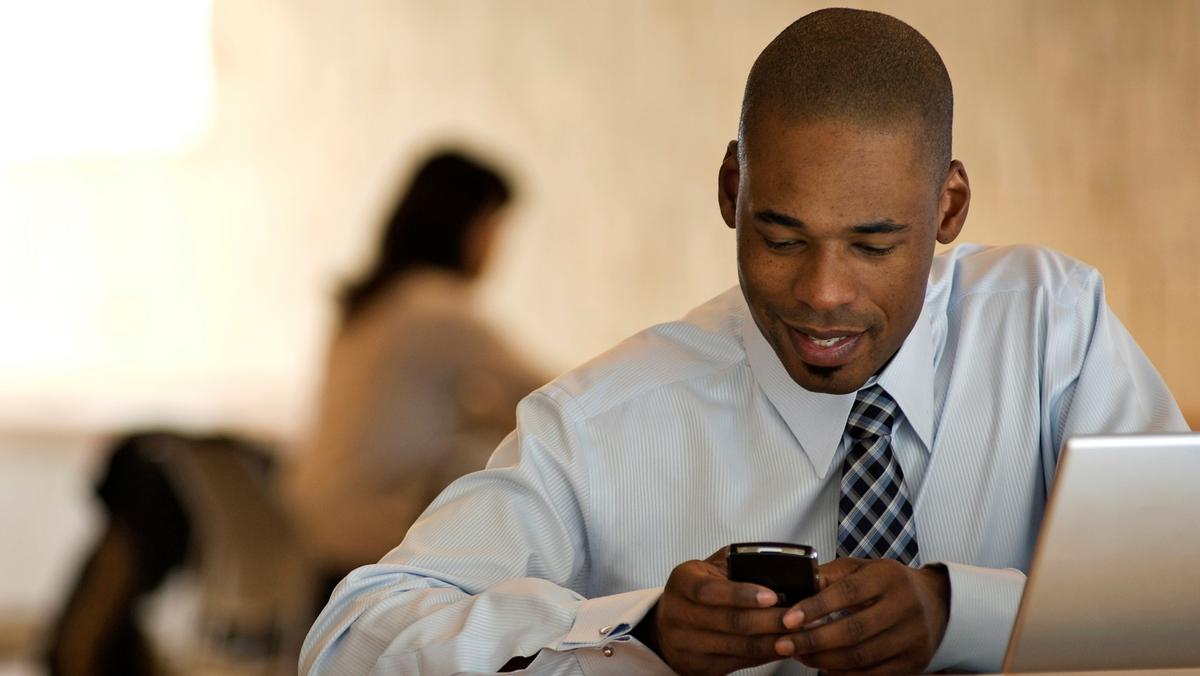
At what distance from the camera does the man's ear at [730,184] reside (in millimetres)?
1440

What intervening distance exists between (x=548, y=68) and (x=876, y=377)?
3.40 meters

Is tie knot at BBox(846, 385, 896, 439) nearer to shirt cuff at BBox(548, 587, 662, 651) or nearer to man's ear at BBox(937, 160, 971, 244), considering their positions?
man's ear at BBox(937, 160, 971, 244)

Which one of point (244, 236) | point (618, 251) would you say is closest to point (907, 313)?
point (618, 251)

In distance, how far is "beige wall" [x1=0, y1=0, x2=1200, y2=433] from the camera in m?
4.65

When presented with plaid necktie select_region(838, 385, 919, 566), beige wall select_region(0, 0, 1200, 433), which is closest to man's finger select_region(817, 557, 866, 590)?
plaid necktie select_region(838, 385, 919, 566)

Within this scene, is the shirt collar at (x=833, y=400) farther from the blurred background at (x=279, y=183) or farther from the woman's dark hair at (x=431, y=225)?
the blurred background at (x=279, y=183)

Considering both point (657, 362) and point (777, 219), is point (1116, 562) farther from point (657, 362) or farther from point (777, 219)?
point (657, 362)

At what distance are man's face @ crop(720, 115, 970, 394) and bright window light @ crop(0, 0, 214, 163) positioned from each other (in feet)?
12.2

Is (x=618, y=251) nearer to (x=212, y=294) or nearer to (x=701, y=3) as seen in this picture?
(x=701, y=3)

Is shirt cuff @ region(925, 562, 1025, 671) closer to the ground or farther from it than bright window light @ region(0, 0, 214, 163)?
closer to the ground

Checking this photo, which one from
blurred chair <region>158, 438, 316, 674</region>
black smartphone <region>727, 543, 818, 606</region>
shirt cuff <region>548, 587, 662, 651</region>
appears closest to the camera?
black smartphone <region>727, 543, 818, 606</region>

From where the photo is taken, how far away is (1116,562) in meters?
0.93

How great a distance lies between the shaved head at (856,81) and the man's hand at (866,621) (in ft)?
1.38

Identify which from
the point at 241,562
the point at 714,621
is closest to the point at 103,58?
the point at 241,562
